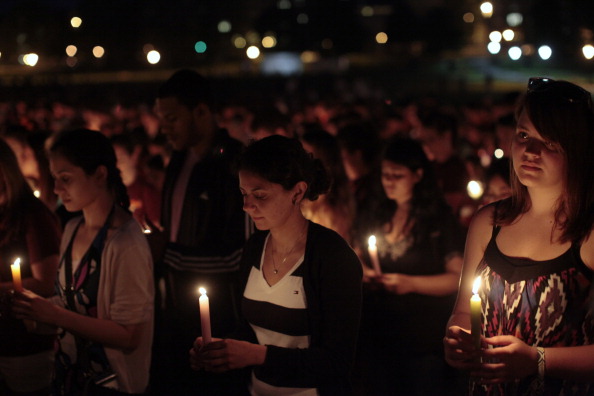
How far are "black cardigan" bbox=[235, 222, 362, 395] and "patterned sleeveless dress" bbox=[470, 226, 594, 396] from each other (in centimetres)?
53

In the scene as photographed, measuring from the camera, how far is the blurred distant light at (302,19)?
54.1m

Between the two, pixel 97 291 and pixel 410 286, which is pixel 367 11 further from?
pixel 97 291


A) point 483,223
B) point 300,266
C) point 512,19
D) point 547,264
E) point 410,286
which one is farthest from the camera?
point 512,19

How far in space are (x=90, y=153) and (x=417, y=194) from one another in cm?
200

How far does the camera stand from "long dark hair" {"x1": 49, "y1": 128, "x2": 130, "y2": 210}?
3559 millimetres

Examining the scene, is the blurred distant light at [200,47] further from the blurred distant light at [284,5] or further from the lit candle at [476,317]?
the lit candle at [476,317]

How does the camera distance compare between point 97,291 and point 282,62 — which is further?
point 282,62

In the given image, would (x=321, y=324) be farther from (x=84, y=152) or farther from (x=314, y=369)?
(x=84, y=152)

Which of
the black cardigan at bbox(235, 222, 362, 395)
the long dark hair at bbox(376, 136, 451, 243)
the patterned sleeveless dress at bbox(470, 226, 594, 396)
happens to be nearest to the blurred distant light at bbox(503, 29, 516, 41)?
the long dark hair at bbox(376, 136, 451, 243)

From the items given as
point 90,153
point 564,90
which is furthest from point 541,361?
point 90,153

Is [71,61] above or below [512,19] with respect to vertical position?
above

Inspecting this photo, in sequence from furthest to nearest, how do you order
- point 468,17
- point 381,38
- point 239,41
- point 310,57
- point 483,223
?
point 381,38
point 468,17
point 239,41
point 310,57
point 483,223

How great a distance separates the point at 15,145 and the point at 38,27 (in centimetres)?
2808

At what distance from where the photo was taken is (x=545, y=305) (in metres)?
2.64
